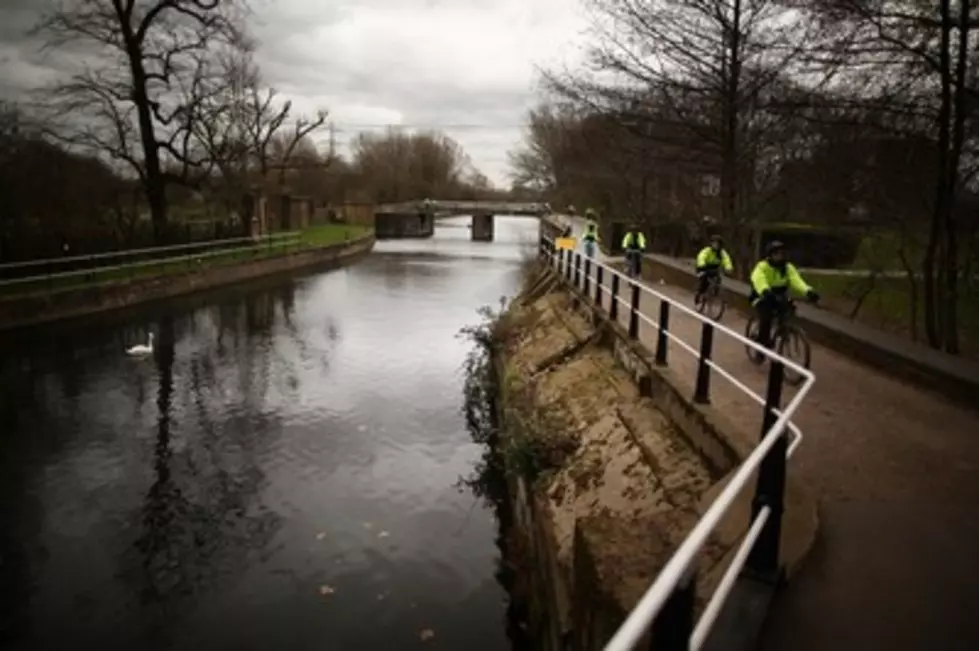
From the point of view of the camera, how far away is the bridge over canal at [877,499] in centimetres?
317

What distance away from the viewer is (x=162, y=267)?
26.6m

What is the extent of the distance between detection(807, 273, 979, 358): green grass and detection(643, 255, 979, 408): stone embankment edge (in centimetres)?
660

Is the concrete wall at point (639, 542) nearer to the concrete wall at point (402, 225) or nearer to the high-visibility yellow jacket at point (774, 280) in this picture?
the high-visibility yellow jacket at point (774, 280)

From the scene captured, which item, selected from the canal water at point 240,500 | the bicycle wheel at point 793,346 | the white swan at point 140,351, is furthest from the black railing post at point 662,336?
the white swan at point 140,351

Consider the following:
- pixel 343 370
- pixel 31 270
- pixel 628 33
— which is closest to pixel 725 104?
pixel 628 33

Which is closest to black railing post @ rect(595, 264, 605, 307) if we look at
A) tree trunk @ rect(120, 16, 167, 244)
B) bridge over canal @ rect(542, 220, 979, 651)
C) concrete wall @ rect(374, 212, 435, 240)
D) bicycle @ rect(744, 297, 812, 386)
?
bridge over canal @ rect(542, 220, 979, 651)

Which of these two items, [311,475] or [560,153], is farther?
[560,153]

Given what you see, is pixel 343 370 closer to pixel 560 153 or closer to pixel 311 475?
pixel 311 475

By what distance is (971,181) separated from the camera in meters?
12.2

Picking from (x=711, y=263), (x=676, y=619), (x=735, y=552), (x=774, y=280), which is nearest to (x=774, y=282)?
(x=774, y=280)

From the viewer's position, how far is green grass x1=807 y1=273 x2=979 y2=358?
53.6 ft

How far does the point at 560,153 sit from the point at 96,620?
34241 millimetres

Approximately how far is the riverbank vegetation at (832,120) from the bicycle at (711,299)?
3291mm

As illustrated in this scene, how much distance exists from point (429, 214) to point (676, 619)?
231 feet
